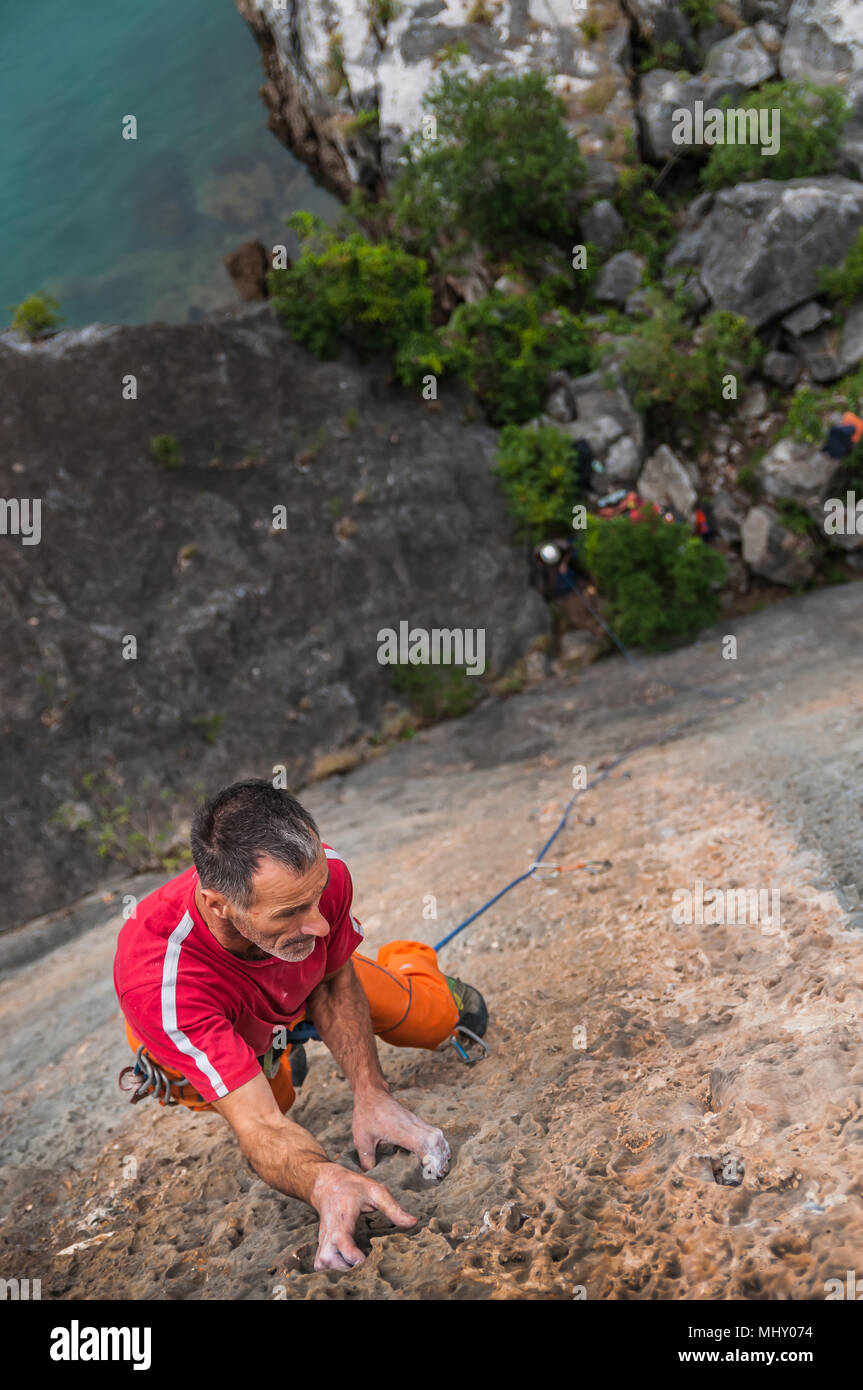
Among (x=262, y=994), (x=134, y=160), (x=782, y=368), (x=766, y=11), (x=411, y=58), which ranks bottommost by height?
(x=262, y=994)

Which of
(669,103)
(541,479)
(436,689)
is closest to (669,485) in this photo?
(541,479)

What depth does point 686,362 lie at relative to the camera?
1113 centimetres

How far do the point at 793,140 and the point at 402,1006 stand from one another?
13340 millimetres

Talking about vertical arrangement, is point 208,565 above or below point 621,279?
below

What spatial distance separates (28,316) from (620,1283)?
36.5 ft

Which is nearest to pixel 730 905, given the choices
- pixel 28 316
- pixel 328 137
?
pixel 28 316

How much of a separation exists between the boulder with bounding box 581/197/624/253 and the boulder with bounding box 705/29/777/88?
320 centimetres

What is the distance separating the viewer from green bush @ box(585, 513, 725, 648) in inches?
393

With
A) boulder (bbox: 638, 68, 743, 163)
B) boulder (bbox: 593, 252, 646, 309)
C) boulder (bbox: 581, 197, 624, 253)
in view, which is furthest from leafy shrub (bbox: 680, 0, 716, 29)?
boulder (bbox: 593, 252, 646, 309)

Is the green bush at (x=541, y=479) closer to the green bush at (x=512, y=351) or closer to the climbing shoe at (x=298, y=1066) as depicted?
the green bush at (x=512, y=351)

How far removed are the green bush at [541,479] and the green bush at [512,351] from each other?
72 cm

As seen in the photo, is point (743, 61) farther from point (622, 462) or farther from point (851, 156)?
point (622, 462)

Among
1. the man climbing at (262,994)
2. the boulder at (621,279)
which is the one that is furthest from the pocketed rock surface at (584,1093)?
the boulder at (621,279)

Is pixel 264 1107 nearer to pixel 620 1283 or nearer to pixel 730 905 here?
pixel 620 1283
